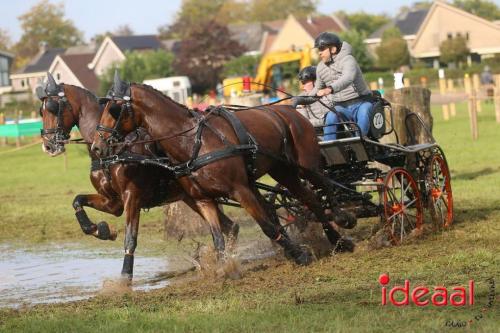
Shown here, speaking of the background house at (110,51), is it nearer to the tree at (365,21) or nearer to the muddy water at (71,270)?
the tree at (365,21)

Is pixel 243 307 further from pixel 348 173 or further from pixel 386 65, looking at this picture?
pixel 386 65

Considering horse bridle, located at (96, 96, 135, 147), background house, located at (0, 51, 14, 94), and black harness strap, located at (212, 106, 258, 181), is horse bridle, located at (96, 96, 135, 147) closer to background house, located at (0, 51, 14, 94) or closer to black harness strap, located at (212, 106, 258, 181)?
black harness strap, located at (212, 106, 258, 181)

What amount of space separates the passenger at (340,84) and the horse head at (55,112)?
9.56ft

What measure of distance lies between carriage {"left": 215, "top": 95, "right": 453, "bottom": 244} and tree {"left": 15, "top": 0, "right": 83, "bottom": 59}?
5263 inches

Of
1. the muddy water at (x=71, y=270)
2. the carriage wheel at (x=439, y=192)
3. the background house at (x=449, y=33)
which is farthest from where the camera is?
the background house at (x=449, y=33)

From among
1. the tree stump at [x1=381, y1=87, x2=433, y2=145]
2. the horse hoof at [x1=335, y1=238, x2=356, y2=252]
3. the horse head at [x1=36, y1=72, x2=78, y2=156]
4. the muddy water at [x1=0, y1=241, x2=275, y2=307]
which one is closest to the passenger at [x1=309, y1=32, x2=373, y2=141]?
the horse hoof at [x1=335, y1=238, x2=356, y2=252]

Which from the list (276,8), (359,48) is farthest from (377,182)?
(276,8)

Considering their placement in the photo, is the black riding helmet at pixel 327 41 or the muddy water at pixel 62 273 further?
the black riding helmet at pixel 327 41

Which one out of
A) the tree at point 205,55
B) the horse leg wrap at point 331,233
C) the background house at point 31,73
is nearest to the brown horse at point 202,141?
the horse leg wrap at point 331,233

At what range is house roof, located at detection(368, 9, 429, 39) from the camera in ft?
324

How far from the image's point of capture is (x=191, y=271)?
37.7 ft

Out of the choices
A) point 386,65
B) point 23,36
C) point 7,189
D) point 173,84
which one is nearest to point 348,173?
point 7,189

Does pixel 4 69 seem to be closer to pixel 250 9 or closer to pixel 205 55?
pixel 205 55

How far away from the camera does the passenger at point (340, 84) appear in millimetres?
11750
